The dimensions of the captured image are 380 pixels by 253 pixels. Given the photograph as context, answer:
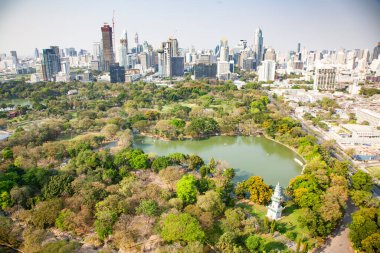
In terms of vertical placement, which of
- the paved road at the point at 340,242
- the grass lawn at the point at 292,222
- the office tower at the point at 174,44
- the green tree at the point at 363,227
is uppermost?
the office tower at the point at 174,44

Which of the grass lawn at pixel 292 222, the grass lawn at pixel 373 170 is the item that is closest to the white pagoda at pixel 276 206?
the grass lawn at pixel 292 222

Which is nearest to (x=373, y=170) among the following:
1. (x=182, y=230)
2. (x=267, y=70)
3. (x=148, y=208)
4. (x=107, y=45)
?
(x=182, y=230)

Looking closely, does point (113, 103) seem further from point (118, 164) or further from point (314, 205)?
point (314, 205)

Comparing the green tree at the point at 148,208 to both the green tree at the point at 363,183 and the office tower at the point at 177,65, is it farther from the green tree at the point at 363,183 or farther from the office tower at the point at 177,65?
the office tower at the point at 177,65

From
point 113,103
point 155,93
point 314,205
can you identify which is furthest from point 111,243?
point 155,93

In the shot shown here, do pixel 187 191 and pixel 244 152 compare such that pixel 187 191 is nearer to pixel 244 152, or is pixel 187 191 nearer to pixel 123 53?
pixel 244 152

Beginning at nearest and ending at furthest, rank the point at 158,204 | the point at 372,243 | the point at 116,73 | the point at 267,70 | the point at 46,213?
the point at 372,243
the point at 46,213
the point at 158,204
the point at 116,73
the point at 267,70
